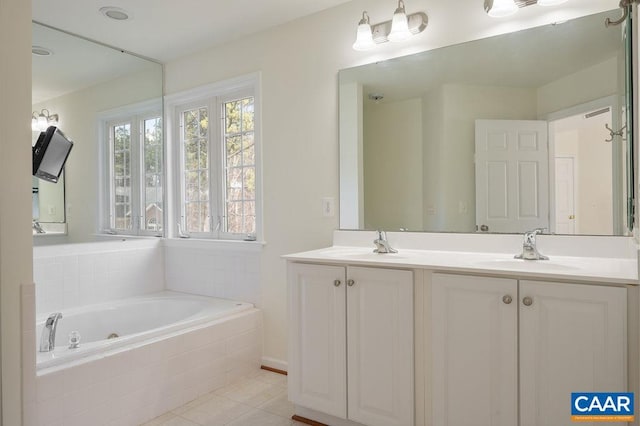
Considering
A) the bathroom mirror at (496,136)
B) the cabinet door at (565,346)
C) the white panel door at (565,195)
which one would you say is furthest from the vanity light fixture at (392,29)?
the cabinet door at (565,346)

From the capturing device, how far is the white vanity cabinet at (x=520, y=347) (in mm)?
1421

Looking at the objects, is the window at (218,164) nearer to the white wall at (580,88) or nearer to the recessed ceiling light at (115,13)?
the recessed ceiling light at (115,13)

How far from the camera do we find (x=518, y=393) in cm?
156

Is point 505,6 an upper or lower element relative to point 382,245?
upper

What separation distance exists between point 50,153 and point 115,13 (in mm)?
979

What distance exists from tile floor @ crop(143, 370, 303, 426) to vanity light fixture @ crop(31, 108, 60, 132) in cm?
199

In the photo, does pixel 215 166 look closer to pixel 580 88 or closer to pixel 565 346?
pixel 580 88

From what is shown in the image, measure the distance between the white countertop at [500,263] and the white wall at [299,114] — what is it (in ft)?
1.65

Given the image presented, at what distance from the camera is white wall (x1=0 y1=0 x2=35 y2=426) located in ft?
5.59

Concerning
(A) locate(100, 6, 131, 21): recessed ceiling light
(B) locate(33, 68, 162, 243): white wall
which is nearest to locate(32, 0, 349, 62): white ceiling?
(A) locate(100, 6, 131, 21): recessed ceiling light

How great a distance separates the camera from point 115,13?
2613 mm

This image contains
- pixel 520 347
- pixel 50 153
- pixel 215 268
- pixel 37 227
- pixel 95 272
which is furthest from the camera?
pixel 215 268

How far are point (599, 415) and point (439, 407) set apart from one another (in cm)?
57
